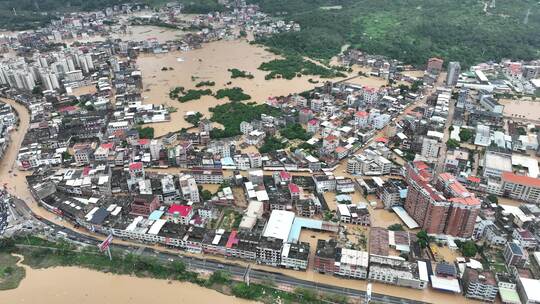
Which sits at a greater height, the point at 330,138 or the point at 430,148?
the point at 330,138

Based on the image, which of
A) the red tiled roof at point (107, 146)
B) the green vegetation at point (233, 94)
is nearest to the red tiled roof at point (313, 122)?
the green vegetation at point (233, 94)

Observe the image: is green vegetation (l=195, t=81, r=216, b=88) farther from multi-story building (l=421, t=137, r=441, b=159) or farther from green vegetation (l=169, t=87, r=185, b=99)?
multi-story building (l=421, t=137, r=441, b=159)

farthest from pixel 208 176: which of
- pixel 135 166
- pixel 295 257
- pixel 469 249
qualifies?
pixel 469 249

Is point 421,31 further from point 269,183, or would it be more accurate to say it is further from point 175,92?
point 269,183

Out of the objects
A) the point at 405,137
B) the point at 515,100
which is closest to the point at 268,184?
the point at 405,137

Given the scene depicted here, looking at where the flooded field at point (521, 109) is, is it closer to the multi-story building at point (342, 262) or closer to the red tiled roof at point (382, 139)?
the red tiled roof at point (382, 139)

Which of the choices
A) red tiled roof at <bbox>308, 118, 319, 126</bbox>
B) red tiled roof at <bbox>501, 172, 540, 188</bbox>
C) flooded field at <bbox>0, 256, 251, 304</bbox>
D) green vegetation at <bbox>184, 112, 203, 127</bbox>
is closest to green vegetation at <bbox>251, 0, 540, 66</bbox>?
red tiled roof at <bbox>308, 118, 319, 126</bbox>

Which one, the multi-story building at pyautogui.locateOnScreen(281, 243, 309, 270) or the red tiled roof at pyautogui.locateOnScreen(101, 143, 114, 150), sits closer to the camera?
the multi-story building at pyautogui.locateOnScreen(281, 243, 309, 270)

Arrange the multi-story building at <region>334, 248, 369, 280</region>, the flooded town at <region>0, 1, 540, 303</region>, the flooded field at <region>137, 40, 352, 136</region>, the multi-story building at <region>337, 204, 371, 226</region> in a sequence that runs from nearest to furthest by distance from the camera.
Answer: the multi-story building at <region>334, 248, 369, 280</region> < the flooded town at <region>0, 1, 540, 303</region> < the multi-story building at <region>337, 204, 371, 226</region> < the flooded field at <region>137, 40, 352, 136</region>
